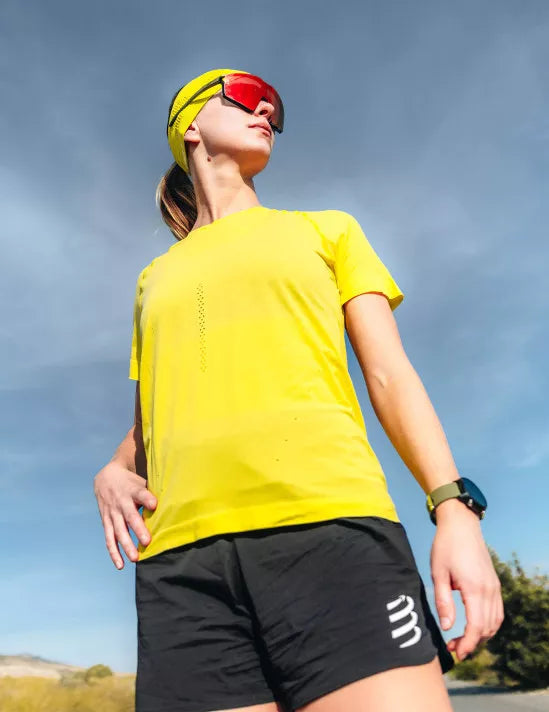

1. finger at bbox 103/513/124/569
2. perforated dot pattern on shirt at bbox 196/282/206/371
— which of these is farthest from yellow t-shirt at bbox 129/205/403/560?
finger at bbox 103/513/124/569

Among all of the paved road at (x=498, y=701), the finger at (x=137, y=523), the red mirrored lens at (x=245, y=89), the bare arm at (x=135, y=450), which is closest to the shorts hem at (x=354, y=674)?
the finger at (x=137, y=523)

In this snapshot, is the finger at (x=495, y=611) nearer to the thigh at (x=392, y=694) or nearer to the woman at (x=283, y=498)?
the woman at (x=283, y=498)

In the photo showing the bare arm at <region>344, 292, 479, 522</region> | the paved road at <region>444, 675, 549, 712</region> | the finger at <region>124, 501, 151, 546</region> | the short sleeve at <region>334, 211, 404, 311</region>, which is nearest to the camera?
the bare arm at <region>344, 292, 479, 522</region>

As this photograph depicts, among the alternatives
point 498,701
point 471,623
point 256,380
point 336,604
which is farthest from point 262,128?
point 498,701

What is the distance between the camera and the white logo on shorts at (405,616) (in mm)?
1589

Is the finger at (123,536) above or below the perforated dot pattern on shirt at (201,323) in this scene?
below

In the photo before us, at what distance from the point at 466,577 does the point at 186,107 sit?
8.26 feet

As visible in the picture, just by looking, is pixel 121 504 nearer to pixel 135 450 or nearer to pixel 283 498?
pixel 135 450

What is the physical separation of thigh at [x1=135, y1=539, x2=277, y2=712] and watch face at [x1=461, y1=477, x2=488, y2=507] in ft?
2.27

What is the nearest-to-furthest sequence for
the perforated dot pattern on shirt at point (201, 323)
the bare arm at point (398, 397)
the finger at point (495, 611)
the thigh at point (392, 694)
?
the thigh at point (392, 694)
the finger at point (495, 611)
the bare arm at point (398, 397)
the perforated dot pattern on shirt at point (201, 323)

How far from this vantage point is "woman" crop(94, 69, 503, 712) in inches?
63.5

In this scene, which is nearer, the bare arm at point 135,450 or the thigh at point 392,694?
the thigh at point 392,694

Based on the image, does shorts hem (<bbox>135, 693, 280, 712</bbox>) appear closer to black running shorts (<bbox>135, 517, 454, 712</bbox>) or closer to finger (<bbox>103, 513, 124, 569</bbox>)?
black running shorts (<bbox>135, 517, 454, 712</bbox>)

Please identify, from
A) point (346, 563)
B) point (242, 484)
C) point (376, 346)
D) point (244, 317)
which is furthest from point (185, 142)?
point (346, 563)
